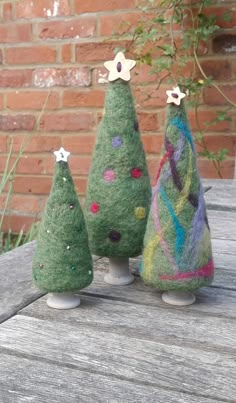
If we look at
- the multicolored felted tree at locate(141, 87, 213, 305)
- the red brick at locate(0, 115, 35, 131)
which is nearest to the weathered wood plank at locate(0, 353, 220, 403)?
the multicolored felted tree at locate(141, 87, 213, 305)

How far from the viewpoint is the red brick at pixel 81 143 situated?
2.33 metres

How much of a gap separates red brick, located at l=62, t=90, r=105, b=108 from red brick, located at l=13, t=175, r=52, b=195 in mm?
333

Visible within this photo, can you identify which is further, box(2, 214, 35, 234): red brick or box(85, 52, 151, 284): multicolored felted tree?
box(2, 214, 35, 234): red brick

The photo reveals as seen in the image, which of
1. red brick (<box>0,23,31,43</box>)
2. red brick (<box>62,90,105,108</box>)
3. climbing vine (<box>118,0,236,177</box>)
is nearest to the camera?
climbing vine (<box>118,0,236,177</box>)

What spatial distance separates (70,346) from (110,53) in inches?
69.5

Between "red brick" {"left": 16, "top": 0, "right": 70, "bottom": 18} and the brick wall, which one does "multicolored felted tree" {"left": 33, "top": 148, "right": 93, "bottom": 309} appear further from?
"red brick" {"left": 16, "top": 0, "right": 70, "bottom": 18}

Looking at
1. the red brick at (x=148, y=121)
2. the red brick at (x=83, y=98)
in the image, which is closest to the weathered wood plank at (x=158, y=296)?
the red brick at (x=148, y=121)

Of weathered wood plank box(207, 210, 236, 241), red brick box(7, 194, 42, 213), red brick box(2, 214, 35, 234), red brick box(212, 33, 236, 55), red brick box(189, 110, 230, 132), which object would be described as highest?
red brick box(212, 33, 236, 55)

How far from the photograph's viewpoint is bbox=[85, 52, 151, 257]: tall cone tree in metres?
0.86

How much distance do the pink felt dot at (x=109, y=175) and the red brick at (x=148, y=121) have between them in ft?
4.56

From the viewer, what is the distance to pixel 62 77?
2.36m

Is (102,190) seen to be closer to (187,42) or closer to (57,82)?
(187,42)

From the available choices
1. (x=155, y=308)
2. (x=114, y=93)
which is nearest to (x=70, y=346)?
(x=155, y=308)

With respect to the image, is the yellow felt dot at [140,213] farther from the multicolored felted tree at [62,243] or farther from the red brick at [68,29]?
the red brick at [68,29]
